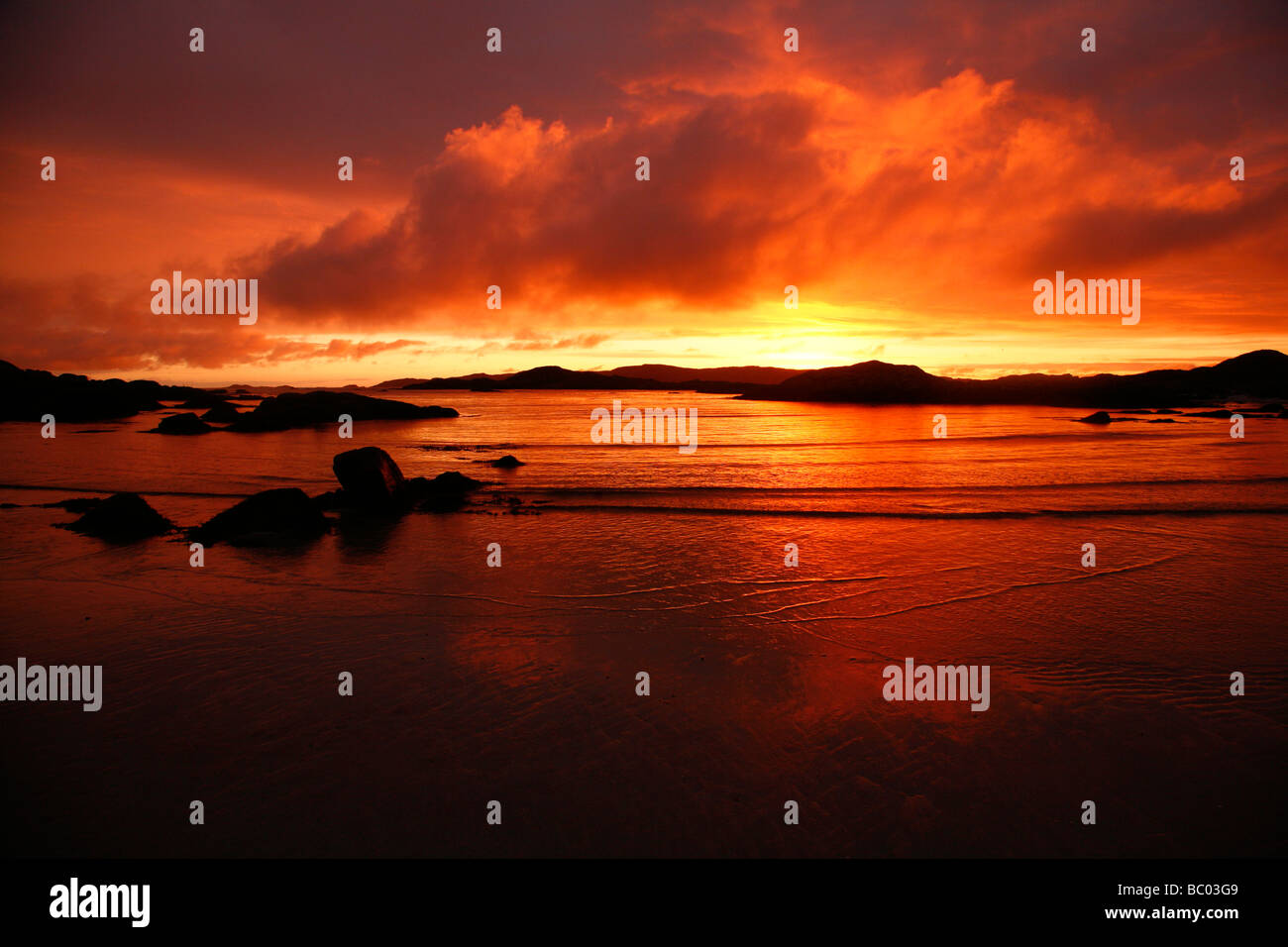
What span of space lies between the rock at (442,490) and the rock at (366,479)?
3.85 feet

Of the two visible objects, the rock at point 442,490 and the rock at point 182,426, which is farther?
the rock at point 182,426

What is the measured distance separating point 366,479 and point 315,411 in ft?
133

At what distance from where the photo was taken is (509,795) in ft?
17.7

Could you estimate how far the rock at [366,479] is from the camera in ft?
57.9

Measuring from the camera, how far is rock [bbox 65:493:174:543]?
1426cm

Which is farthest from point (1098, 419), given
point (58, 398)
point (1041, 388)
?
point (58, 398)

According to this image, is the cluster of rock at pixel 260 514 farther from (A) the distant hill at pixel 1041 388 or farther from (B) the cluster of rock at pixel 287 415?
(A) the distant hill at pixel 1041 388

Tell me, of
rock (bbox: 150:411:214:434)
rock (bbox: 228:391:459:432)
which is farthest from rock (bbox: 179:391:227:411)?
rock (bbox: 150:411:214:434)

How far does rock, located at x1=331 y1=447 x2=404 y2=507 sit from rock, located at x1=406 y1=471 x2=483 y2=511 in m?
1.17

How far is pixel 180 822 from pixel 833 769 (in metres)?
5.64

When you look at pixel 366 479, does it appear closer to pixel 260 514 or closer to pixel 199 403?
pixel 260 514

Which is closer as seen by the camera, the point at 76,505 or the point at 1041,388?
the point at 76,505

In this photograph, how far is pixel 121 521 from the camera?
1435 centimetres

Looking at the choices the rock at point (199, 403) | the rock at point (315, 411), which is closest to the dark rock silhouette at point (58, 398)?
the rock at point (199, 403)
